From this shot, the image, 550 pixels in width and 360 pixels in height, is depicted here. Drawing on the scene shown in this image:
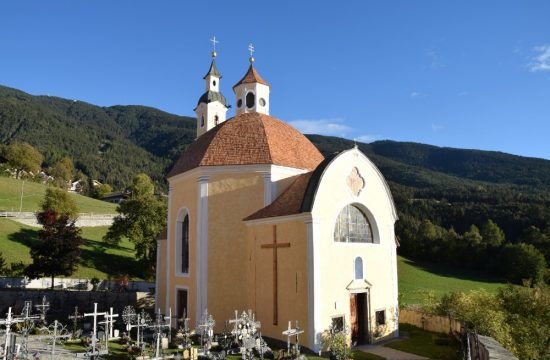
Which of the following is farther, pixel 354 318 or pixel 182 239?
pixel 182 239

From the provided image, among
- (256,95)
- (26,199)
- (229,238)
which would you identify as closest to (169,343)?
(229,238)

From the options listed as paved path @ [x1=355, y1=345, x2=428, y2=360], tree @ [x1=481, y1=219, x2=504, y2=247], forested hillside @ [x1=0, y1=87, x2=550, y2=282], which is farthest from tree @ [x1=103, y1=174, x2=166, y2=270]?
tree @ [x1=481, y1=219, x2=504, y2=247]

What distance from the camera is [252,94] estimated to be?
86.2 ft

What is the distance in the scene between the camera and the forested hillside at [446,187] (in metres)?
73.4

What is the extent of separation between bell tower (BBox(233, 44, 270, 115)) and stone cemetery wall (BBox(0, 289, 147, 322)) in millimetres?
15025

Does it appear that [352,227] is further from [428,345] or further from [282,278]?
[428,345]

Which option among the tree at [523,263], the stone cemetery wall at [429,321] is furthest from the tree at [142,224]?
the tree at [523,263]

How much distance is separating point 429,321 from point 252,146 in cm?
1230

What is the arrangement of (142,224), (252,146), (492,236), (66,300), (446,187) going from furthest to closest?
(446,187), (492,236), (142,224), (66,300), (252,146)

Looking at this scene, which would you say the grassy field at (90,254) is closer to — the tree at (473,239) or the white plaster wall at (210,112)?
the white plaster wall at (210,112)

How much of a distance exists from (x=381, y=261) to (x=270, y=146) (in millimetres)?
7353

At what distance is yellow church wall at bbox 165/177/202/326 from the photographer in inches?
848

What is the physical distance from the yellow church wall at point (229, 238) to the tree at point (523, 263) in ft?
180

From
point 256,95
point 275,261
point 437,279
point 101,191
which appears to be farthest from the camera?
point 101,191
